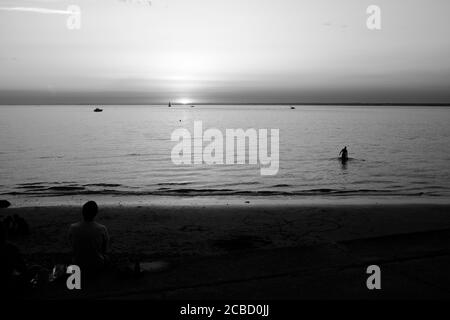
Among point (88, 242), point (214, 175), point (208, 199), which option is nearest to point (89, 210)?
point (88, 242)

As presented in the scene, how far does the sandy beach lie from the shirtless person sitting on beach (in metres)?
0.83

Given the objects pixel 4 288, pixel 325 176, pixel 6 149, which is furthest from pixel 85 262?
pixel 6 149

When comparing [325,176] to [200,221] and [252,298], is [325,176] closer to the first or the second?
[200,221]

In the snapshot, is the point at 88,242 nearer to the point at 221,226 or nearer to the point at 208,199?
the point at 221,226

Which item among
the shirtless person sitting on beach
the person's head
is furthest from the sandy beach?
the person's head

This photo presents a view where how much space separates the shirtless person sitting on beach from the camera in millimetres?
7465

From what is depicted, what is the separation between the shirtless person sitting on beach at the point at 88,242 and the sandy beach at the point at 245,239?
83 centimetres

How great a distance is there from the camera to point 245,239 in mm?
11141

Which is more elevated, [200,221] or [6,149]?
[6,149]

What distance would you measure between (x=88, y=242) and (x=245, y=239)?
4721 mm

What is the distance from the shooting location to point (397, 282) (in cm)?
710

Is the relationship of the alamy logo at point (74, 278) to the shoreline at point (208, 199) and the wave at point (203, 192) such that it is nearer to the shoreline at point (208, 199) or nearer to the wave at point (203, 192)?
the shoreline at point (208, 199)

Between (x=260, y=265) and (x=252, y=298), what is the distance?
1572 millimetres
